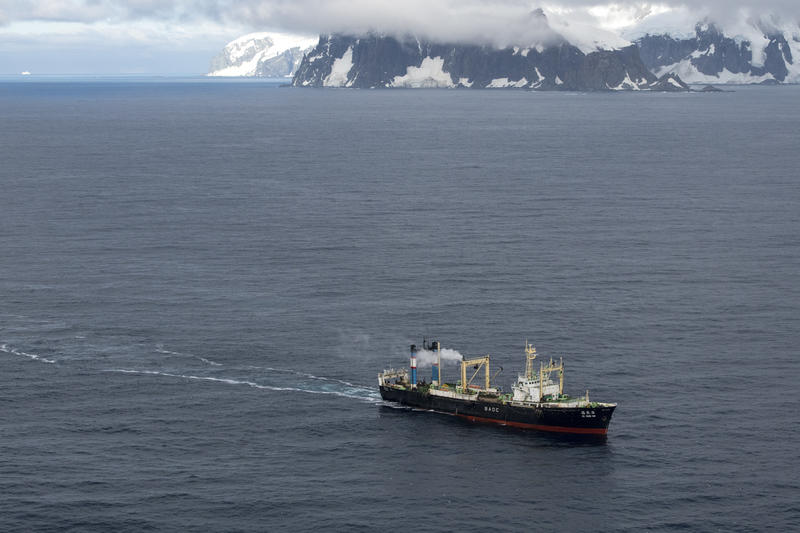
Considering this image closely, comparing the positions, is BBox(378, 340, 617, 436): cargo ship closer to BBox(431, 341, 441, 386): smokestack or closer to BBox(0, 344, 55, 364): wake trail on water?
BBox(431, 341, 441, 386): smokestack

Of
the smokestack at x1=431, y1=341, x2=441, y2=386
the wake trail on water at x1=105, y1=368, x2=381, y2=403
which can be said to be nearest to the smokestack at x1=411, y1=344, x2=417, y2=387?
the smokestack at x1=431, y1=341, x2=441, y2=386

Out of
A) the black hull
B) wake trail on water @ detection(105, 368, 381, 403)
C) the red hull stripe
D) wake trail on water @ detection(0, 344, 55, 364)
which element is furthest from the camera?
wake trail on water @ detection(0, 344, 55, 364)

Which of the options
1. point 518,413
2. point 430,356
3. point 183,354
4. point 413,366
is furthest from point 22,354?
point 518,413

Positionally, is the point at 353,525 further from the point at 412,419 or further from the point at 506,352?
the point at 506,352

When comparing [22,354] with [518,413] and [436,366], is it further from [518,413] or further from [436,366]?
[518,413]

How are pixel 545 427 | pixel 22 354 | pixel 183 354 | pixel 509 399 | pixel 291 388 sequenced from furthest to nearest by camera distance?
pixel 183 354 → pixel 22 354 → pixel 291 388 → pixel 509 399 → pixel 545 427

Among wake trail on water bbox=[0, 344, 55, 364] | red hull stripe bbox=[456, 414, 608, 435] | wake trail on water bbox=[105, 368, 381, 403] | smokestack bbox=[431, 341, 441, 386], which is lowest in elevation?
red hull stripe bbox=[456, 414, 608, 435]

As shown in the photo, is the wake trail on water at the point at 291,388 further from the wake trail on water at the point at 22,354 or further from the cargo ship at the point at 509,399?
the wake trail on water at the point at 22,354
